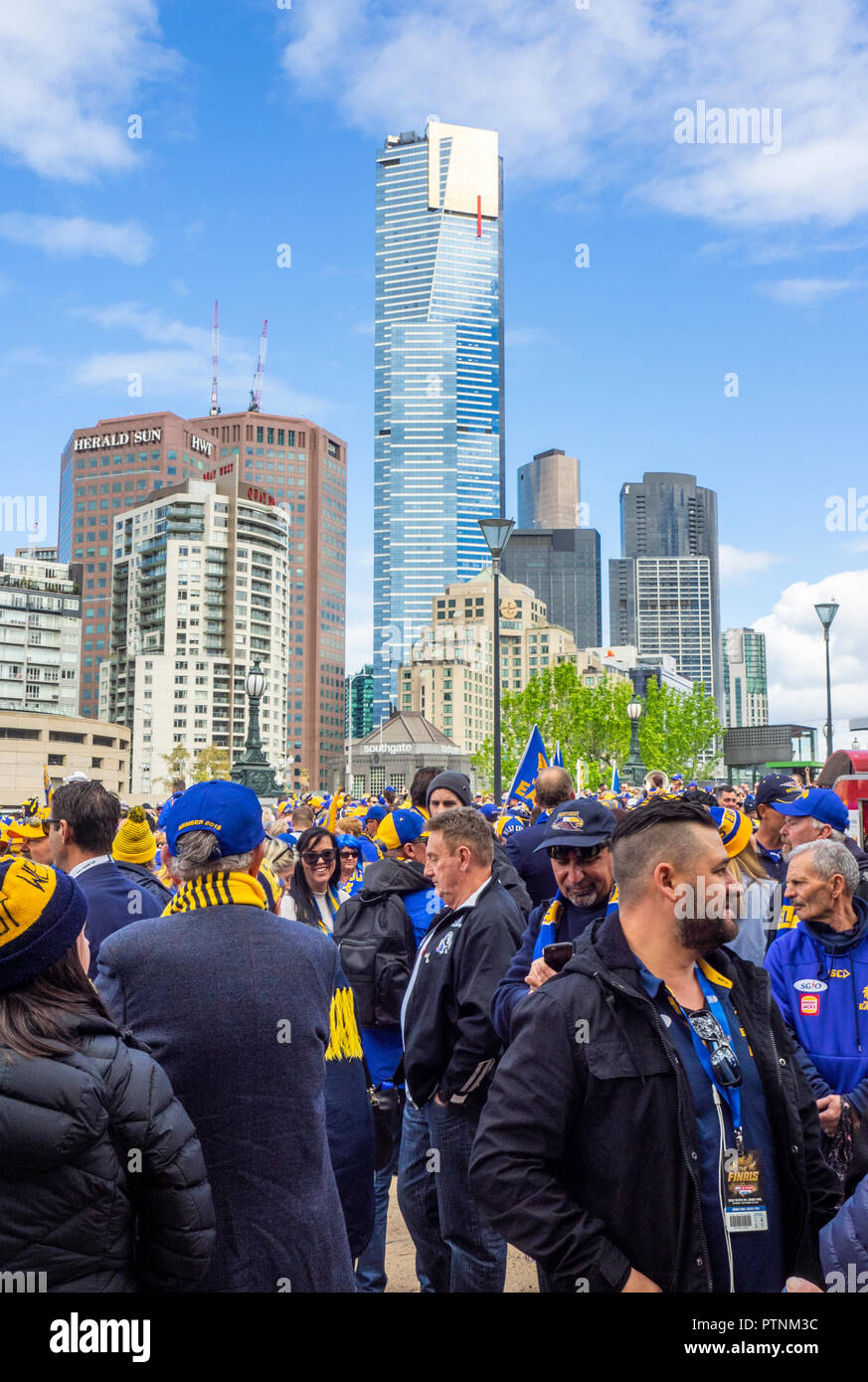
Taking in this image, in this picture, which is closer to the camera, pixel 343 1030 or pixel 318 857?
pixel 343 1030

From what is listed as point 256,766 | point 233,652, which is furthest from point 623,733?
point 233,652

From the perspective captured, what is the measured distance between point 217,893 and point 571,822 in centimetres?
181

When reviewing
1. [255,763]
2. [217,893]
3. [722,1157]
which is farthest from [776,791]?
[255,763]

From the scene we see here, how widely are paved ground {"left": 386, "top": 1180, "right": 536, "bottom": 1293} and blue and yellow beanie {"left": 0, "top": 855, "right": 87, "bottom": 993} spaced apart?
148 inches

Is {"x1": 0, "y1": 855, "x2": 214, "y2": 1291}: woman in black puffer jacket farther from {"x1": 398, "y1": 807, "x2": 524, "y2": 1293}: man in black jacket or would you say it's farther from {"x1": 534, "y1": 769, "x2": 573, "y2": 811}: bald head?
{"x1": 534, "y1": 769, "x2": 573, "y2": 811}: bald head

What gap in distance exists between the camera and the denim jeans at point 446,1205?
14.9ft

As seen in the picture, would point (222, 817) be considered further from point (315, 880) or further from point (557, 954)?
point (315, 880)

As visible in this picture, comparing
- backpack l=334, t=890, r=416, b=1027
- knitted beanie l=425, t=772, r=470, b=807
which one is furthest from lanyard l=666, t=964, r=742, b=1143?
knitted beanie l=425, t=772, r=470, b=807

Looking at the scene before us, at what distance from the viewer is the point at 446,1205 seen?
4586mm

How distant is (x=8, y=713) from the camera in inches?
4459

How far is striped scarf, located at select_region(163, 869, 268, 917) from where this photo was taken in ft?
10.7

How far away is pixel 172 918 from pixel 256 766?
19.6m

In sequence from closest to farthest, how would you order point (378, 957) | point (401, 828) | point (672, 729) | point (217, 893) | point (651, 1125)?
point (651, 1125)
point (217, 893)
point (378, 957)
point (401, 828)
point (672, 729)

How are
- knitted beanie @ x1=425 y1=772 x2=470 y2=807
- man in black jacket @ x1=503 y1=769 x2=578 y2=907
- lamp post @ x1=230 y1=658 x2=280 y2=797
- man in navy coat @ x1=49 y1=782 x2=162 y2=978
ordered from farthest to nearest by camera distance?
lamp post @ x1=230 y1=658 x2=280 y2=797, man in black jacket @ x1=503 y1=769 x2=578 y2=907, knitted beanie @ x1=425 y1=772 x2=470 y2=807, man in navy coat @ x1=49 y1=782 x2=162 y2=978
